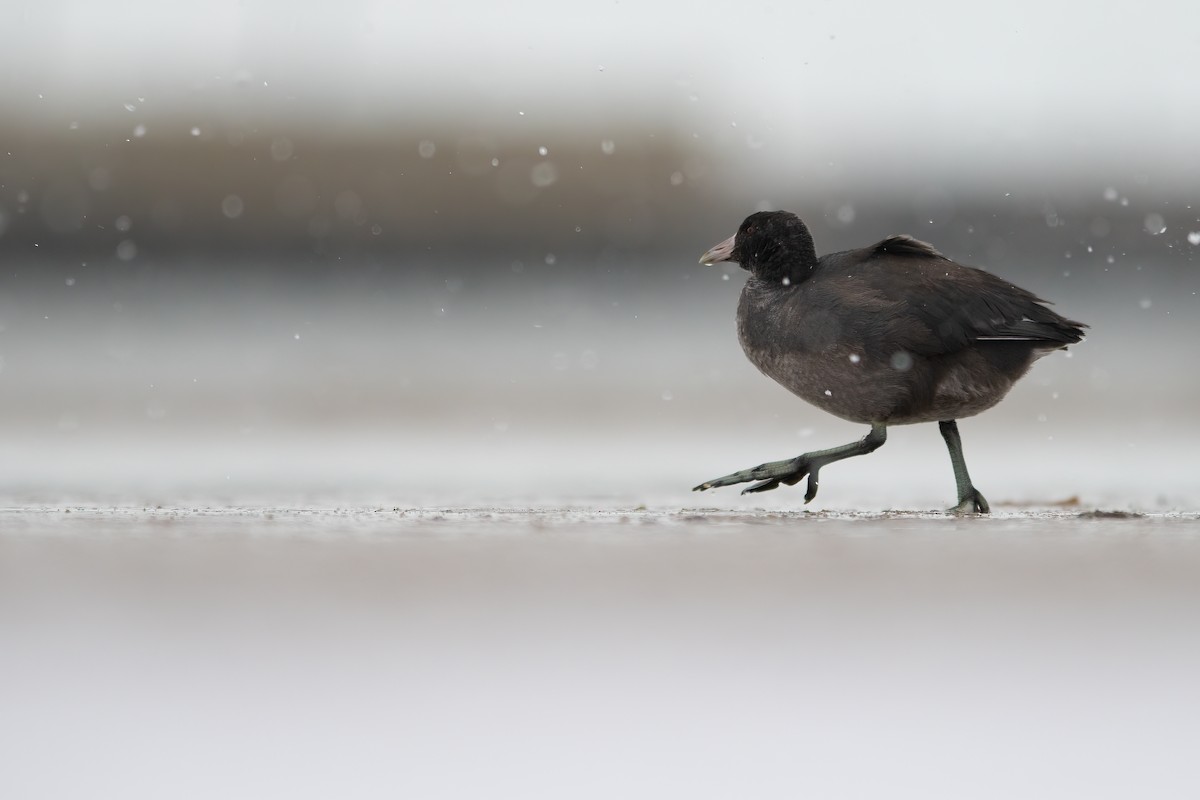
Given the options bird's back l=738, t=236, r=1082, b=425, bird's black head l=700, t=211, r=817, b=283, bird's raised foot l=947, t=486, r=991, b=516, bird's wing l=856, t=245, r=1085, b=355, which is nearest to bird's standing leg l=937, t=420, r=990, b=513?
bird's raised foot l=947, t=486, r=991, b=516

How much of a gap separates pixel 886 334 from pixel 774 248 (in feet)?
1.20

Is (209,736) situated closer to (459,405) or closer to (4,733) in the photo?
(4,733)

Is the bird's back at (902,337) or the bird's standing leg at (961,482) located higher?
the bird's back at (902,337)

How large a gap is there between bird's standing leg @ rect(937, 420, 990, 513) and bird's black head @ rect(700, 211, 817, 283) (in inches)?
19.6

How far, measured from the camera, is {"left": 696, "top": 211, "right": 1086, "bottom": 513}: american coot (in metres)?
2.66

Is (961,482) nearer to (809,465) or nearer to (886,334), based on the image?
(809,465)

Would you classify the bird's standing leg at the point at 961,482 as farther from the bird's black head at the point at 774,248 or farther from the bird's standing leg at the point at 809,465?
the bird's black head at the point at 774,248

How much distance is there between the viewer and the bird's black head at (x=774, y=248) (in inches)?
113

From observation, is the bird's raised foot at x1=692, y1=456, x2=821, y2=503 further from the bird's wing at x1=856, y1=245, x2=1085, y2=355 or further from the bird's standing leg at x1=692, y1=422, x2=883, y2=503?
the bird's wing at x1=856, y1=245, x2=1085, y2=355

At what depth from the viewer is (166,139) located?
7.47 metres

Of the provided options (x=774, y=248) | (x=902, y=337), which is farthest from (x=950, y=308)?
(x=774, y=248)

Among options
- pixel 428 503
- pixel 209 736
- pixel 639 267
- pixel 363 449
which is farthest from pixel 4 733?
pixel 639 267

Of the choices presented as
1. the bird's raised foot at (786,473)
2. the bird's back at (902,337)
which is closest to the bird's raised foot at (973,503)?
the bird's back at (902,337)

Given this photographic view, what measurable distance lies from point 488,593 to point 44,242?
7951 millimetres
